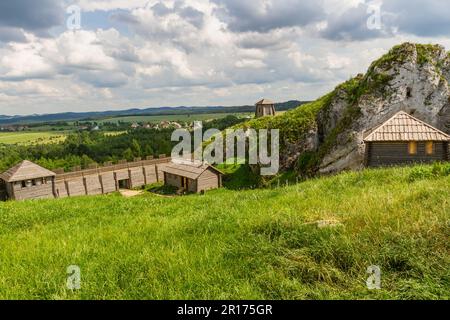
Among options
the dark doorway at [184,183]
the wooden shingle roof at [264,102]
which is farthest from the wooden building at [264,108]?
the dark doorway at [184,183]

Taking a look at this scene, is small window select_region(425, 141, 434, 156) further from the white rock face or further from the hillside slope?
the hillside slope

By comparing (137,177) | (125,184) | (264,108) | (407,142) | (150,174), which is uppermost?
(264,108)

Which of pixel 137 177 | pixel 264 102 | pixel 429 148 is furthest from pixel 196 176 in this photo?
pixel 264 102

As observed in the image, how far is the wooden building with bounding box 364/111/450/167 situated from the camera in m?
20.9

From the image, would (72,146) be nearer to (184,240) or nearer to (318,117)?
(318,117)

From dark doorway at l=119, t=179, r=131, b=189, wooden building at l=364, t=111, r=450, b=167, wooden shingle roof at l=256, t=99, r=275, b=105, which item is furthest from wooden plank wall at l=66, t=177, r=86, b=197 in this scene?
wooden building at l=364, t=111, r=450, b=167

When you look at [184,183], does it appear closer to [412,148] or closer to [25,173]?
[25,173]

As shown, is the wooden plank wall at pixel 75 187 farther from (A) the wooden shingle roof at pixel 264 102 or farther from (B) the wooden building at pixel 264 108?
(A) the wooden shingle roof at pixel 264 102

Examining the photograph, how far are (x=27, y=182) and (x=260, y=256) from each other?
4035 centimetres

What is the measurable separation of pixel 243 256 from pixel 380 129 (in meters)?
19.6

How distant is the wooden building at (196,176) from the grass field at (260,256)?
3137 cm

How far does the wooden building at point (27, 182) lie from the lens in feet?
122

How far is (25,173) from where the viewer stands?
37.6 meters
